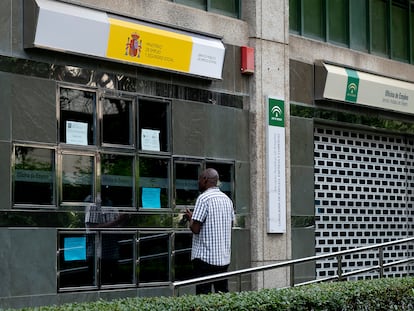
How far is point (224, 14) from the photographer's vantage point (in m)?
14.9

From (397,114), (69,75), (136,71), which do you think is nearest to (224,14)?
(136,71)

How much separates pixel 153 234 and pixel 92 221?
3.88 ft

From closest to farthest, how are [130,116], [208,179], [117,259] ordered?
[208,179] → [117,259] → [130,116]

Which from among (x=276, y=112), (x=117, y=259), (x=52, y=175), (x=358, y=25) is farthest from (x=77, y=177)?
(x=358, y=25)

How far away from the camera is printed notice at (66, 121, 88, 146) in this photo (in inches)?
482

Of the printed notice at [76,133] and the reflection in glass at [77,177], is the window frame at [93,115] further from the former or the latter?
the reflection in glass at [77,177]

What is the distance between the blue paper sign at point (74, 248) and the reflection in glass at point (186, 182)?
193 centimetres

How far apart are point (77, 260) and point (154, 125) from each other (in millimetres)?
2404

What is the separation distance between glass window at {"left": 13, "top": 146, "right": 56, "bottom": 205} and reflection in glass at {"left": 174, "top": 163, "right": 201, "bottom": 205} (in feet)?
7.73

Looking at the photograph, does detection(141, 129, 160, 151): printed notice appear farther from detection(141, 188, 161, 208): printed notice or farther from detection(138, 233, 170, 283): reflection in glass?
detection(138, 233, 170, 283): reflection in glass

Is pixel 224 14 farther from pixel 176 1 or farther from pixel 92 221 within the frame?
pixel 92 221

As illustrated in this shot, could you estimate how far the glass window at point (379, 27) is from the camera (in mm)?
18312

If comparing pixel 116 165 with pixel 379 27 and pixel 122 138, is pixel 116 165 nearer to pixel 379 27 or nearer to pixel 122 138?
pixel 122 138

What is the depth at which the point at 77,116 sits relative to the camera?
12398 mm
